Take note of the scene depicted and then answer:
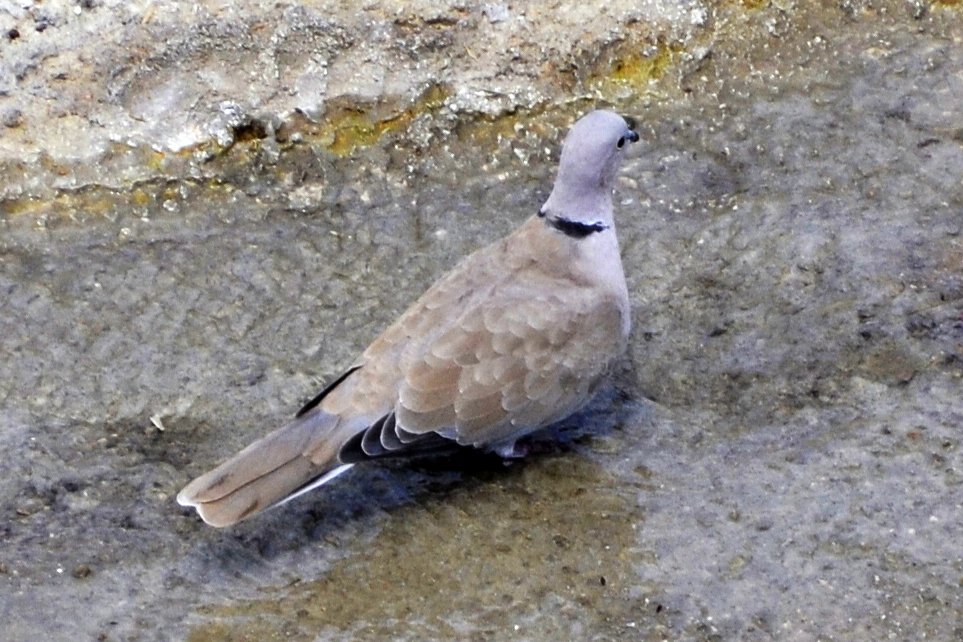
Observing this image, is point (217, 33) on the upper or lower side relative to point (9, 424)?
upper

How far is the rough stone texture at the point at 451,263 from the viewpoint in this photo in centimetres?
300

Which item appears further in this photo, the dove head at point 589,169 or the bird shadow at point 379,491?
the dove head at point 589,169

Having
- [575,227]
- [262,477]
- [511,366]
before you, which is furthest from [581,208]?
[262,477]

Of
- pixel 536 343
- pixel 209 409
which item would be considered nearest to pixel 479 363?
pixel 536 343

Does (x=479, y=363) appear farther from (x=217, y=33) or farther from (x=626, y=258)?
(x=217, y=33)

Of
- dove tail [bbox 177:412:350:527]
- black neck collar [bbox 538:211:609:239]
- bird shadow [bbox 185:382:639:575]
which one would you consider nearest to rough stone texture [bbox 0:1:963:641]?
bird shadow [bbox 185:382:639:575]

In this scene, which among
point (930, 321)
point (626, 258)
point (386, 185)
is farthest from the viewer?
point (386, 185)

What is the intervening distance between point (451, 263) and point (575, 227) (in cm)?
54

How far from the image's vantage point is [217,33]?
4289 millimetres

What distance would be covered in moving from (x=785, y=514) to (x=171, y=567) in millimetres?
1431

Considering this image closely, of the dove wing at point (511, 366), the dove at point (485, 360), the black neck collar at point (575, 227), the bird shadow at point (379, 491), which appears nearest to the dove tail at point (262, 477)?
the dove at point (485, 360)

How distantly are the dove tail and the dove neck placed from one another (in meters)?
0.87

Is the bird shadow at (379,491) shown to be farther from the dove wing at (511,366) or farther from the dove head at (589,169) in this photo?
the dove head at (589,169)

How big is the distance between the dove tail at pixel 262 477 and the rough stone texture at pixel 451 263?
0.40 feet
